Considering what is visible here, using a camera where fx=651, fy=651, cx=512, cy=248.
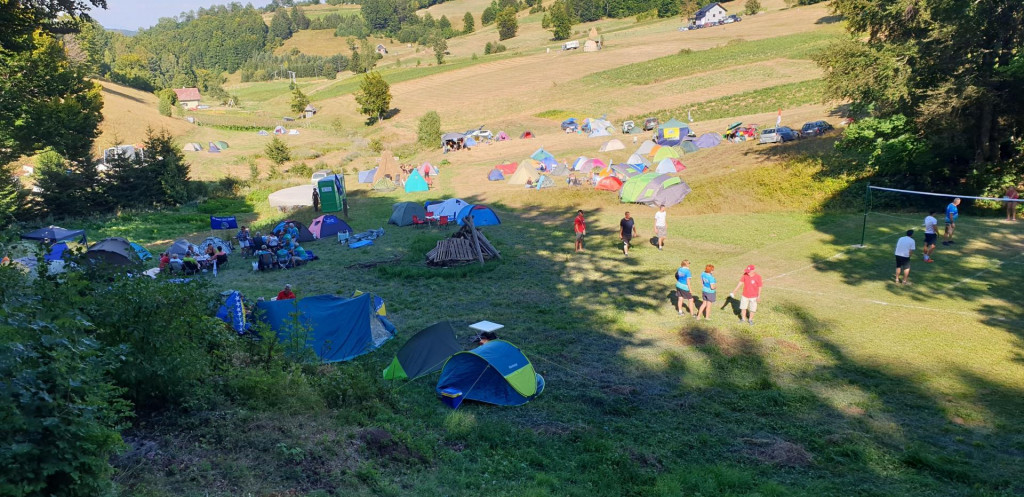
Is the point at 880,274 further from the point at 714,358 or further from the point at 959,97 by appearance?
the point at 959,97

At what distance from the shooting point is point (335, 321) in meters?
13.2

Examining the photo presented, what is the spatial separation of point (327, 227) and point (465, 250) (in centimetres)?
796

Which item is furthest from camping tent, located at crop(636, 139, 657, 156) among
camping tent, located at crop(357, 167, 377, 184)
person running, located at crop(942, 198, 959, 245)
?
person running, located at crop(942, 198, 959, 245)

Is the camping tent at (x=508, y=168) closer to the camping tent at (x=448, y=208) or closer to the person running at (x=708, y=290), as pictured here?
the camping tent at (x=448, y=208)

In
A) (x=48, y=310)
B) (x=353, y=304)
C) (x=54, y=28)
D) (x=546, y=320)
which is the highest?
(x=54, y=28)

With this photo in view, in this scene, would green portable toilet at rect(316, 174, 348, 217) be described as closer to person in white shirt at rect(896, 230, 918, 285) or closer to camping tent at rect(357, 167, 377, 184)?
camping tent at rect(357, 167, 377, 184)

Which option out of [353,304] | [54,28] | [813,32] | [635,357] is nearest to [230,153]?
[54,28]

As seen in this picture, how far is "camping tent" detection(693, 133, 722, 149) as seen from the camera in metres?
38.1

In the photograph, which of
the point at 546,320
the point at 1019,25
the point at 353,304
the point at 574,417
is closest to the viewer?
the point at 574,417

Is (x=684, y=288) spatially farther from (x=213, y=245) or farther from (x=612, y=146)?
(x=612, y=146)

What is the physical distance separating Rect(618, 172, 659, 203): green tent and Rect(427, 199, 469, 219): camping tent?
6864mm

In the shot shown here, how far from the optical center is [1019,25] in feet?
62.1

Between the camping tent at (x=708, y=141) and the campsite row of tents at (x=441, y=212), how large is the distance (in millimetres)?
17484

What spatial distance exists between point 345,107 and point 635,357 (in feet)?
243
